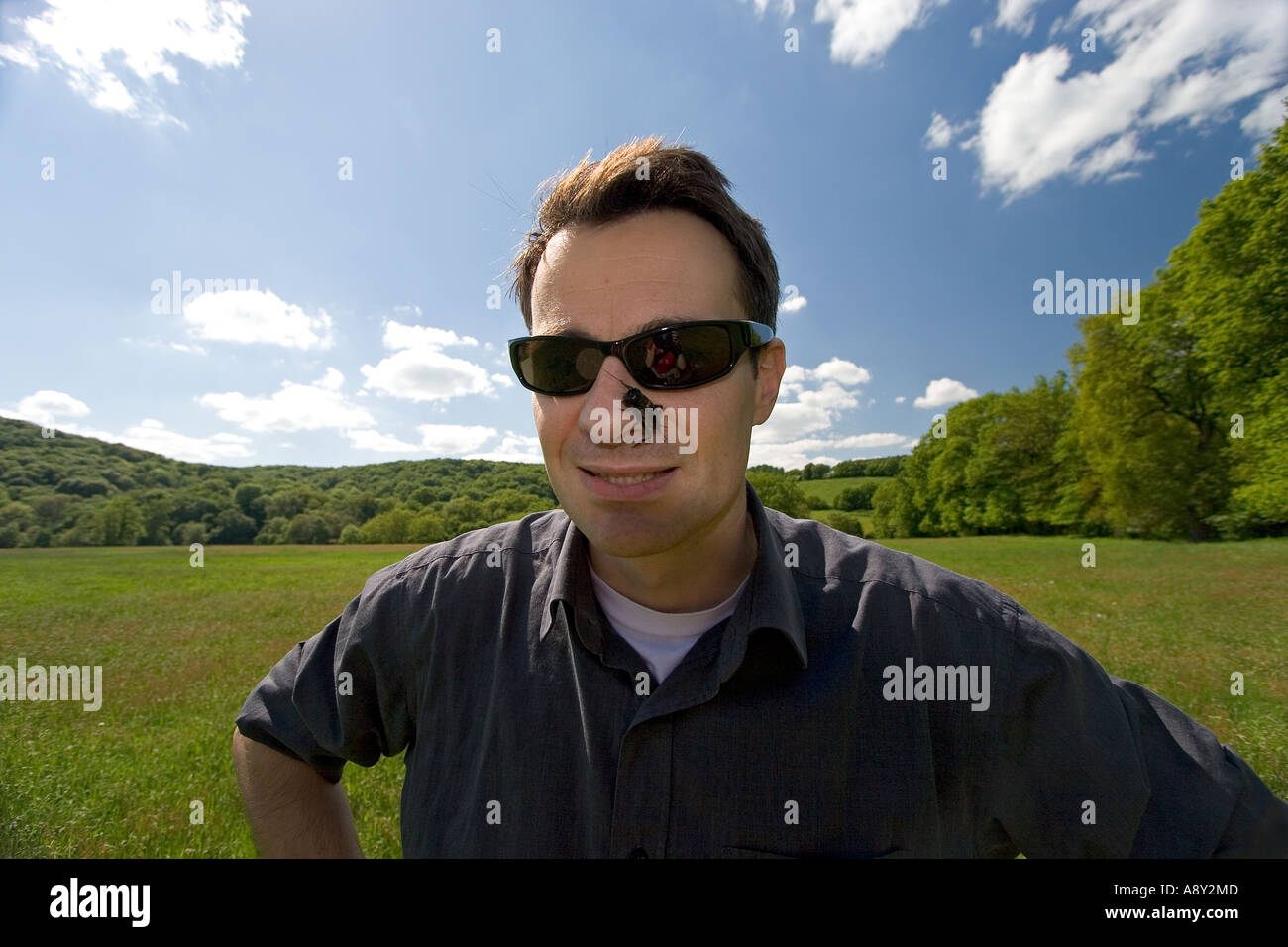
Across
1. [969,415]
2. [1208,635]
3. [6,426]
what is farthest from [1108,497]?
[6,426]

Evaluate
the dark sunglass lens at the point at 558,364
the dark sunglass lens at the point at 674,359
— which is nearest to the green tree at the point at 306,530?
the dark sunglass lens at the point at 558,364

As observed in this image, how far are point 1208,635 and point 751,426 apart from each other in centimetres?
1619

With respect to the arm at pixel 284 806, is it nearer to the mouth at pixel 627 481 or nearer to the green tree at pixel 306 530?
the mouth at pixel 627 481

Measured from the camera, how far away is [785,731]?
67.8 inches

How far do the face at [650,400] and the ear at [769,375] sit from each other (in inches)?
6.4

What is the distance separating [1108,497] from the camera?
111 feet

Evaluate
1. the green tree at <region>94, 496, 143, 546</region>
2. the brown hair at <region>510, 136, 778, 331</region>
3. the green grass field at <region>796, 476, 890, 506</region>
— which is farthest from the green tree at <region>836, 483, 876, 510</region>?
the green tree at <region>94, 496, 143, 546</region>

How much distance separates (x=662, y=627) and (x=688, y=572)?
0.20 meters

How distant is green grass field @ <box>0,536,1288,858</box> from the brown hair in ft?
17.4

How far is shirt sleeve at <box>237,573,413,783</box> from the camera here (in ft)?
6.53

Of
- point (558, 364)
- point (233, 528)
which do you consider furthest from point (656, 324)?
point (233, 528)

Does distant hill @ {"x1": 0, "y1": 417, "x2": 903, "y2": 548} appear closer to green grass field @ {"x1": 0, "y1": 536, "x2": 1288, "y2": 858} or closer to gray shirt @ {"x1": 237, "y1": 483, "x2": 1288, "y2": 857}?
green grass field @ {"x1": 0, "y1": 536, "x2": 1288, "y2": 858}

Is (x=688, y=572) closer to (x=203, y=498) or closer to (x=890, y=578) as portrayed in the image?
(x=890, y=578)
